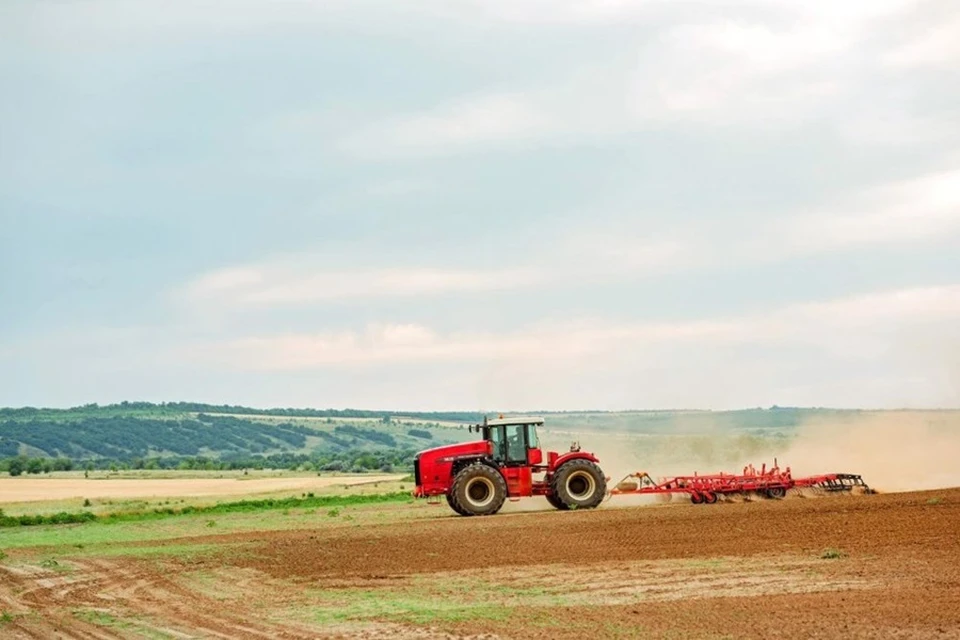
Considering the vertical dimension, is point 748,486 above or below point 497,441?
below

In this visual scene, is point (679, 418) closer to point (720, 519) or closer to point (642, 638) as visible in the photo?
point (720, 519)

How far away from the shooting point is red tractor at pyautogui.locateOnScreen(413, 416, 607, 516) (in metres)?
41.5

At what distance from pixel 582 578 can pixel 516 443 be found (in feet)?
58.6

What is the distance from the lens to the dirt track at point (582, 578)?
1862 centimetres

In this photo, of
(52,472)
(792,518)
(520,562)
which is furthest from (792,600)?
(52,472)

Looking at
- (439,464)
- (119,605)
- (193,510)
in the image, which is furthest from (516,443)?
(193,510)

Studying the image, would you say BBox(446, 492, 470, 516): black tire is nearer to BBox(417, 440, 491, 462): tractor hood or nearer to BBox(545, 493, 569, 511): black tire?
BBox(417, 440, 491, 462): tractor hood

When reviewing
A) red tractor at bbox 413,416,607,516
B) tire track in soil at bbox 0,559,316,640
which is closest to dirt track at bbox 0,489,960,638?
tire track in soil at bbox 0,559,316,640

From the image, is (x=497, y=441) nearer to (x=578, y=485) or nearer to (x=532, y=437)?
(x=532, y=437)

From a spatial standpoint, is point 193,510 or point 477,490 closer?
point 477,490

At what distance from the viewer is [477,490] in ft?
136

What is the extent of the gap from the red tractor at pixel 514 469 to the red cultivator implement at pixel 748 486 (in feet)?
6.30

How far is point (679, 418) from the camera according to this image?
236 feet

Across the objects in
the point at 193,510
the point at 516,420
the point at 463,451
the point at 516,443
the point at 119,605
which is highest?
the point at 516,420
